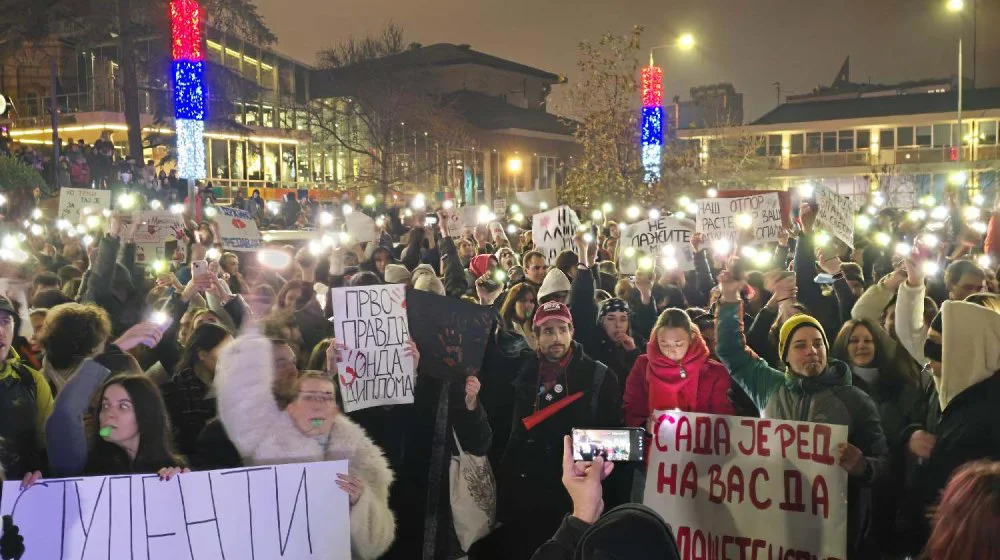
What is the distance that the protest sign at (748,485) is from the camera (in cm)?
427

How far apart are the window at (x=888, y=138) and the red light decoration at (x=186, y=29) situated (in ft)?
162

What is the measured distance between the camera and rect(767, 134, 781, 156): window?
59875mm

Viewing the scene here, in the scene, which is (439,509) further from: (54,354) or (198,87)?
(198,87)

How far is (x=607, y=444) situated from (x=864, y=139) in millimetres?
58685

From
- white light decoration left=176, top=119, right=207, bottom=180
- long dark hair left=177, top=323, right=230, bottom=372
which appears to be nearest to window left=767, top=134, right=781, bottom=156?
white light decoration left=176, top=119, right=207, bottom=180

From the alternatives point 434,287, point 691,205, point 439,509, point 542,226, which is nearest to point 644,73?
point 691,205

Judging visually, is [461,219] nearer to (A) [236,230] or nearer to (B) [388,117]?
(A) [236,230]

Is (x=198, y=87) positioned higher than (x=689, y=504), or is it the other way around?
(x=198, y=87)

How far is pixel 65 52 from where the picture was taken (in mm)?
34656

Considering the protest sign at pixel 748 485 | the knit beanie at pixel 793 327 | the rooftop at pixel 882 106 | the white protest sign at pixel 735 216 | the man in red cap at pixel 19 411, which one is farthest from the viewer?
the rooftop at pixel 882 106

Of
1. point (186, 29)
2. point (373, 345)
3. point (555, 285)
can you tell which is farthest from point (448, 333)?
point (186, 29)

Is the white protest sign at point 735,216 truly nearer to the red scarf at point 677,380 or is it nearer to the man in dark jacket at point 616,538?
the red scarf at point 677,380

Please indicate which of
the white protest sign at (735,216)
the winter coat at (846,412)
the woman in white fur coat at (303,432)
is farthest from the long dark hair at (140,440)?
the white protest sign at (735,216)

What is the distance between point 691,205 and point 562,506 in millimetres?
20781
